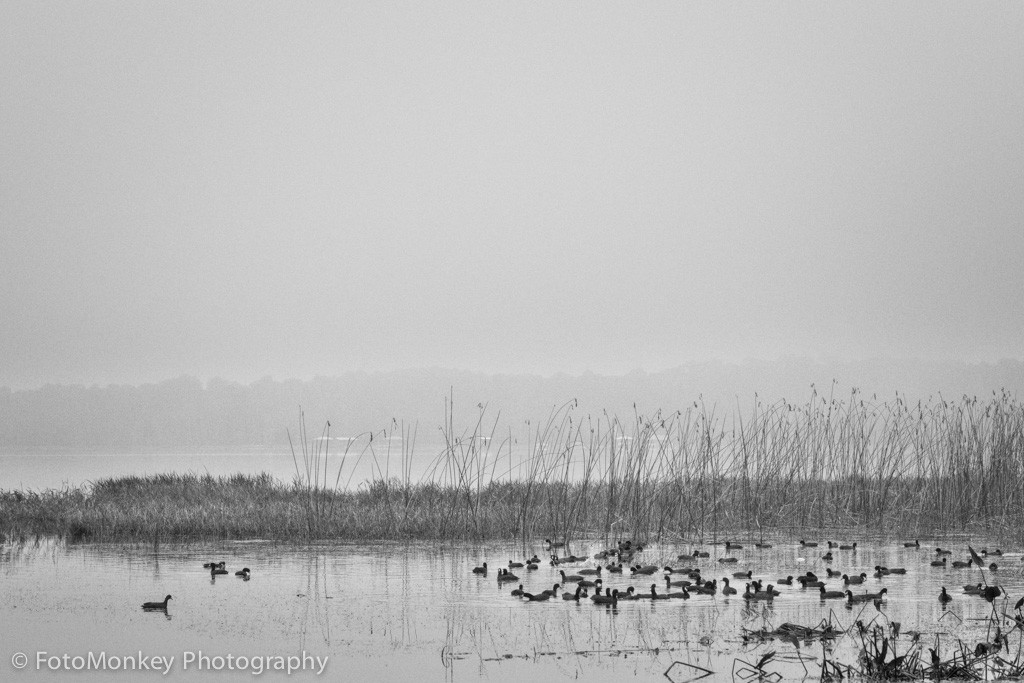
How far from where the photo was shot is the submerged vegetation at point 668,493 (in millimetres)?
12164

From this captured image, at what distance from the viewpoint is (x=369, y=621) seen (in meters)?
6.71

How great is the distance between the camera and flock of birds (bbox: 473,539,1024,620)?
24.1ft

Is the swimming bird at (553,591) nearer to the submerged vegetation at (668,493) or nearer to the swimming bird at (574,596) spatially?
the swimming bird at (574,596)

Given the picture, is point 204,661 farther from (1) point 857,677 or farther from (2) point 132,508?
(2) point 132,508

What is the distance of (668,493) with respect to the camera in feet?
41.8

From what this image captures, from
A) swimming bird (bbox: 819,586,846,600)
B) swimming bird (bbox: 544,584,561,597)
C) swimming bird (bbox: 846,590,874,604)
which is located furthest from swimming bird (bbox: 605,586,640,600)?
swimming bird (bbox: 846,590,874,604)

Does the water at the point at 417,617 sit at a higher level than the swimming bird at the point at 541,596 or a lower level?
lower

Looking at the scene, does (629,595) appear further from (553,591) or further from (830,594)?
(830,594)

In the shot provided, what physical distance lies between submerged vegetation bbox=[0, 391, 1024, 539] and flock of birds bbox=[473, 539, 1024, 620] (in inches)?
77.7

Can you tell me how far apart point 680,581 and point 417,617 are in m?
2.36

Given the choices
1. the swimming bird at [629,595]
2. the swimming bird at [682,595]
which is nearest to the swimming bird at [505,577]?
the swimming bird at [629,595]

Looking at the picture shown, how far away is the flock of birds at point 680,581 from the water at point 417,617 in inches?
3.7

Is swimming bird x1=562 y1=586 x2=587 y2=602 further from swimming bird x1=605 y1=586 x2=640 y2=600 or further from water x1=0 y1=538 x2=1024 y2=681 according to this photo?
swimming bird x1=605 y1=586 x2=640 y2=600

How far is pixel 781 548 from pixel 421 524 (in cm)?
414
